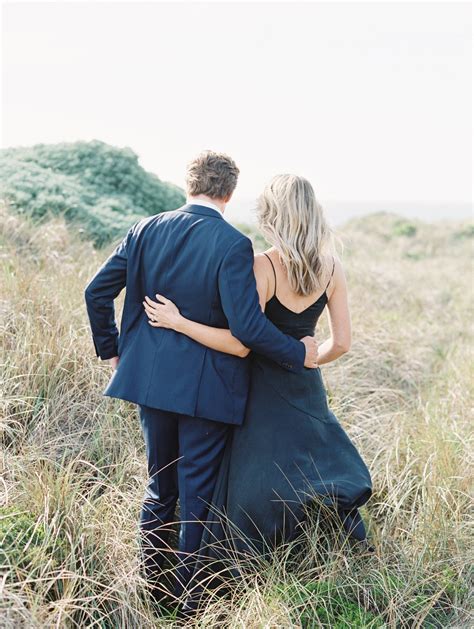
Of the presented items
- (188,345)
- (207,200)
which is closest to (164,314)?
(188,345)

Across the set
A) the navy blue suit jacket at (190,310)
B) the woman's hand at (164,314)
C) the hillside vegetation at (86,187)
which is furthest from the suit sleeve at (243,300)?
the hillside vegetation at (86,187)

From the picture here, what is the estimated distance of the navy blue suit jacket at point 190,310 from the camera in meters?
3.15

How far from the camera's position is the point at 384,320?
743cm

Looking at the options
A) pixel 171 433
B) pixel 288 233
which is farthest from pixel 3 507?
pixel 288 233

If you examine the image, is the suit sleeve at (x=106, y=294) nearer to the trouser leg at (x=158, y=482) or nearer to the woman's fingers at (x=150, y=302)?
the woman's fingers at (x=150, y=302)

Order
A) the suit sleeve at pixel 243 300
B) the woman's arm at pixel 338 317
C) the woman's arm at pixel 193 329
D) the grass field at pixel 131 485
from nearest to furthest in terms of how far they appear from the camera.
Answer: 1. the grass field at pixel 131 485
2. the suit sleeve at pixel 243 300
3. the woman's arm at pixel 193 329
4. the woman's arm at pixel 338 317

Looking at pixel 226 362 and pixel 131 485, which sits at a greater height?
pixel 226 362

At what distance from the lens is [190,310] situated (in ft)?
10.7

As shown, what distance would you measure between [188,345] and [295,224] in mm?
710

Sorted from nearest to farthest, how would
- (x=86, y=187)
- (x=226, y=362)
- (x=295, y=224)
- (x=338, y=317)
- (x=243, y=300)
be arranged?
(x=243, y=300), (x=295, y=224), (x=226, y=362), (x=338, y=317), (x=86, y=187)

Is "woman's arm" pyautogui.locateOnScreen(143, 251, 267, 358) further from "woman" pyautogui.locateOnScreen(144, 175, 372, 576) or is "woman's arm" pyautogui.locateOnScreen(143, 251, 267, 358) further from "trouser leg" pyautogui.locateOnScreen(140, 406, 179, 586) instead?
"trouser leg" pyautogui.locateOnScreen(140, 406, 179, 586)

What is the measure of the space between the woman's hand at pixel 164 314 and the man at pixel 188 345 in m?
0.04

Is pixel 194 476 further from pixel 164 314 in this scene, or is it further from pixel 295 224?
pixel 295 224

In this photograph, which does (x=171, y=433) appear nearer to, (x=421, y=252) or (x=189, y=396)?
(x=189, y=396)
